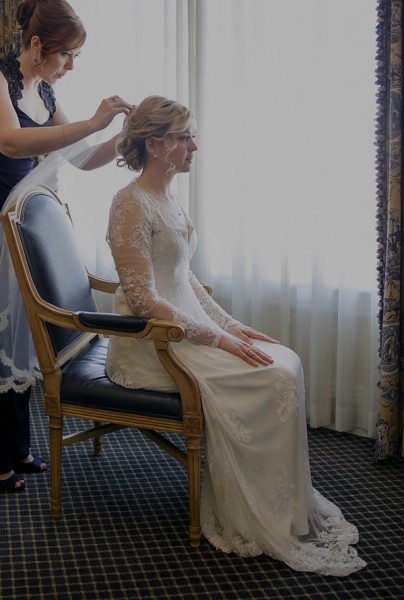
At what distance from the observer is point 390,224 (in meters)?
3.06

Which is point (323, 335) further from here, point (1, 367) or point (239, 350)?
Result: point (1, 367)

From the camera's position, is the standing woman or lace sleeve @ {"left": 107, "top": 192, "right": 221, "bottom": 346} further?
the standing woman

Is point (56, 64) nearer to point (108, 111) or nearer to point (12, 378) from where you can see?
point (108, 111)

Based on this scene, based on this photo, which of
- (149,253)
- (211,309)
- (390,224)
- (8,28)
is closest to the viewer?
(149,253)

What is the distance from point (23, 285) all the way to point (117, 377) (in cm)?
44

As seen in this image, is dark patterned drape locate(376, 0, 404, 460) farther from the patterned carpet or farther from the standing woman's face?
the standing woman's face

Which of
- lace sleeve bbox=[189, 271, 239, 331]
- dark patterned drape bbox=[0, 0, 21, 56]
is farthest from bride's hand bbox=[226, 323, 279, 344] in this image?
dark patterned drape bbox=[0, 0, 21, 56]

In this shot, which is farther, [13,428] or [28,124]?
[13,428]

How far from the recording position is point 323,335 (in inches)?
140

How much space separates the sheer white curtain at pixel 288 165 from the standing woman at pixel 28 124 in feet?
2.94

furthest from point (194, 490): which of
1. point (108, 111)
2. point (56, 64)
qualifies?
point (56, 64)

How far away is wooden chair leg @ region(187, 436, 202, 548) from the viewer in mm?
2520

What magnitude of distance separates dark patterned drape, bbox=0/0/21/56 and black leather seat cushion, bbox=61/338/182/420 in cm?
226

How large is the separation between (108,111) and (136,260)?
53 centimetres
